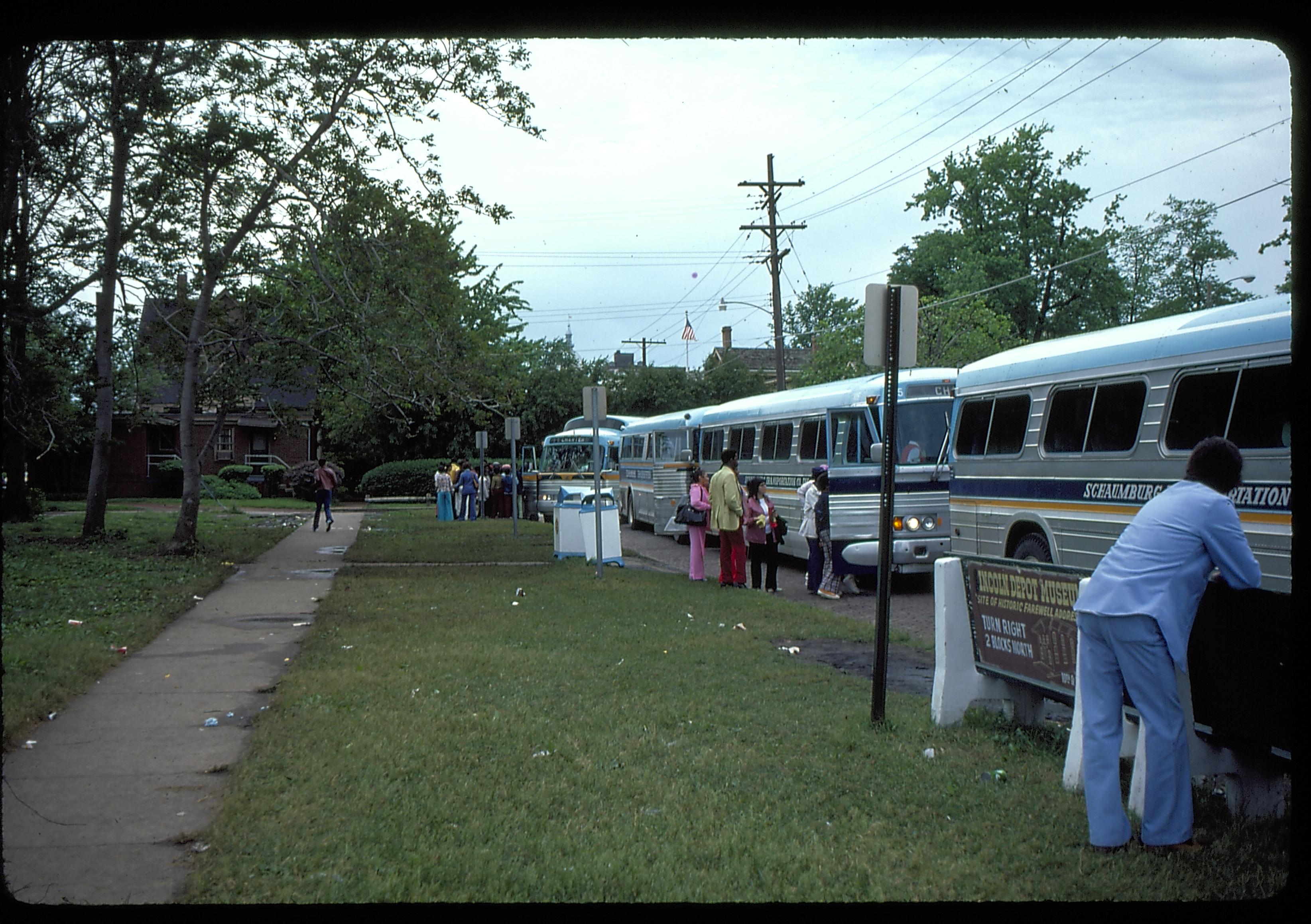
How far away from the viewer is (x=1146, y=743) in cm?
513

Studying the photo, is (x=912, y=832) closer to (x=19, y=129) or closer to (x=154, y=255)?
(x=19, y=129)

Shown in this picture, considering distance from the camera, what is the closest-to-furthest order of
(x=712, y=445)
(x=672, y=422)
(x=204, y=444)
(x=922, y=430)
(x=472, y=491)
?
(x=922, y=430) < (x=712, y=445) < (x=672, y=422) < (x=472, y=491) < (x=204, y=444)

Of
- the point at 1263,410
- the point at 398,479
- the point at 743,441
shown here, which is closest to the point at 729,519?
the point at 743,441

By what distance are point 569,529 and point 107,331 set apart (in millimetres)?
8223

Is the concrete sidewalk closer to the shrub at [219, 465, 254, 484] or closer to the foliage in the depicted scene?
the foliage

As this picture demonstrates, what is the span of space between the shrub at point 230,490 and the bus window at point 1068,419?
126ft

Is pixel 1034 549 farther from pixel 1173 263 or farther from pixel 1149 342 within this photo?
pixel 1173 263

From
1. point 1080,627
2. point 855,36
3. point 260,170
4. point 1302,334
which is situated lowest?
point 1080,627

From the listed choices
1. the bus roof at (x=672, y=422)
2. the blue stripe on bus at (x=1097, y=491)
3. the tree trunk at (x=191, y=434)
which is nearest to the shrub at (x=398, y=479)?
the bus roof at (x=672, y=422)

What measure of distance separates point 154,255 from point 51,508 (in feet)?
64.8

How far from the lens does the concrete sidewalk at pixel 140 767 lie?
4.91 meters

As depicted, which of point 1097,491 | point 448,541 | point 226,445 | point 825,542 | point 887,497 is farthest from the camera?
point 226,445

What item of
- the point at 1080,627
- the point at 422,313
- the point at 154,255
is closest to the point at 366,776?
the point at 1080,627

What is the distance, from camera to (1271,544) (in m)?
8.90
